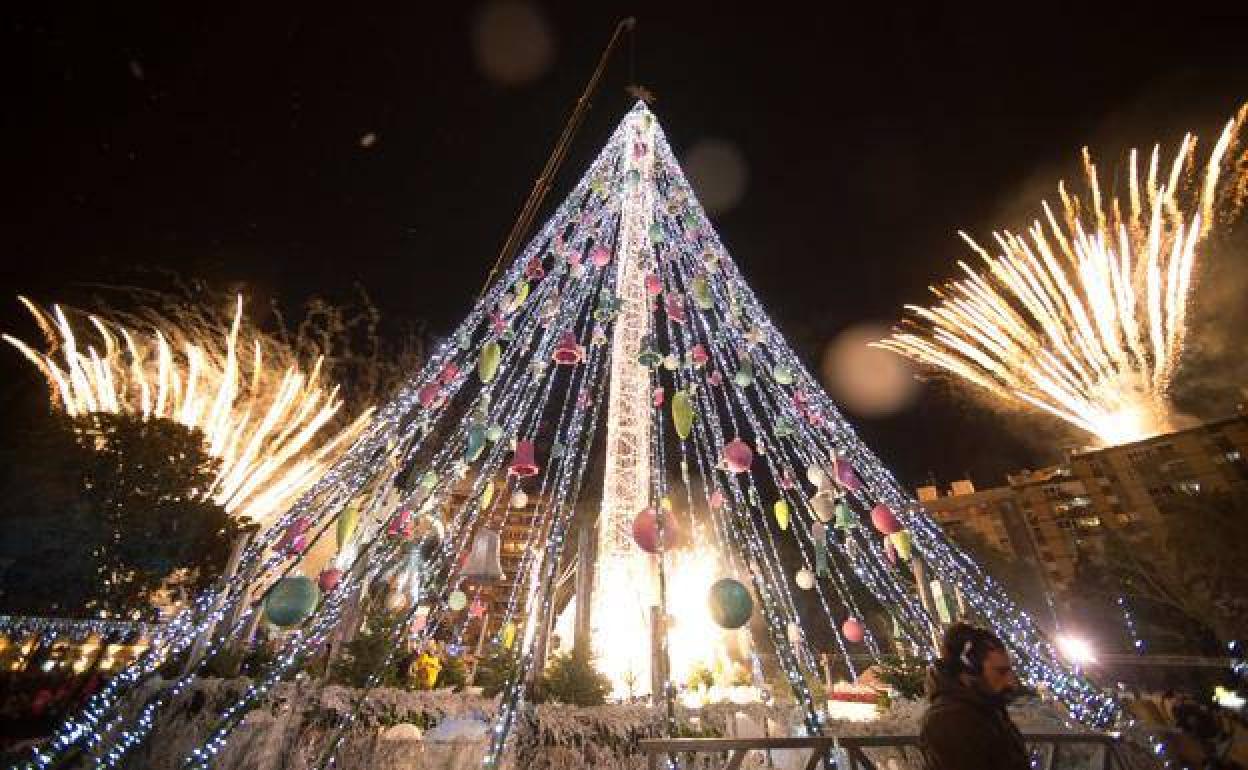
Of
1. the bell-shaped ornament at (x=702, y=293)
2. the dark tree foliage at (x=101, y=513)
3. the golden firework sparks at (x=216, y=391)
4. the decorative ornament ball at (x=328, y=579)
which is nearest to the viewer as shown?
the decorative ornament ball at (x=328, y=579)

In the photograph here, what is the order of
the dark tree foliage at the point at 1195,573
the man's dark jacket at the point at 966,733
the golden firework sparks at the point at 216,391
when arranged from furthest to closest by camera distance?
the dark tree foliage at the point at 1195,573, the golden firework sparks at the point at 216,391, the man's dark jacket at the point at 966,733

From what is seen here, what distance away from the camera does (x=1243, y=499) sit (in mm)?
18578

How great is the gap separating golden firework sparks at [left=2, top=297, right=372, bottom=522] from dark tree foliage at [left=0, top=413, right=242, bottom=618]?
2.45 feet

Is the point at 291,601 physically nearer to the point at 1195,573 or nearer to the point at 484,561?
the point at 484,561

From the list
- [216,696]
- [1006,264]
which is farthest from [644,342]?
[1006,264]

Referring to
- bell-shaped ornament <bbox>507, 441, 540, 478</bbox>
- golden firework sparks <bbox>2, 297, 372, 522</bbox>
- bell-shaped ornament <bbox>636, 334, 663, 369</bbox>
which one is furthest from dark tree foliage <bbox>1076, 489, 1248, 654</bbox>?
golden firework sparks <bbox>2, 297, 372, 522</bbox>

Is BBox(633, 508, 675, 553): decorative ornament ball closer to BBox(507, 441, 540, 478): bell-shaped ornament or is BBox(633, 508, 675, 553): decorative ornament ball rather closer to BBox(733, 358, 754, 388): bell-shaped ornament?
BBox(507, 441, 540, 478): bell-shaped ornament

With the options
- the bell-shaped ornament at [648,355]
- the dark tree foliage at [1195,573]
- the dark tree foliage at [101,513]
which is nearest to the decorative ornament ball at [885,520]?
the bell-shaped ornament at [648,355]

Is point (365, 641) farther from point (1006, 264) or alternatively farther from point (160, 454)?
point (1006, 264)

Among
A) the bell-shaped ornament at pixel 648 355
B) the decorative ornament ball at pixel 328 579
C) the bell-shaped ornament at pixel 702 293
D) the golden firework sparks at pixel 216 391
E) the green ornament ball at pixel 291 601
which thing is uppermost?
the golden firework sparks at pixel 216 391

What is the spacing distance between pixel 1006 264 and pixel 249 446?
2139 centimetres

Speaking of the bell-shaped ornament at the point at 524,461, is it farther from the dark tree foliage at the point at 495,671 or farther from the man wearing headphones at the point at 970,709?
the man wearing headphones at the point at 970,709

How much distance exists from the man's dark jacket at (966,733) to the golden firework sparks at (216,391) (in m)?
17.6

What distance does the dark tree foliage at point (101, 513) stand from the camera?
1263cm
